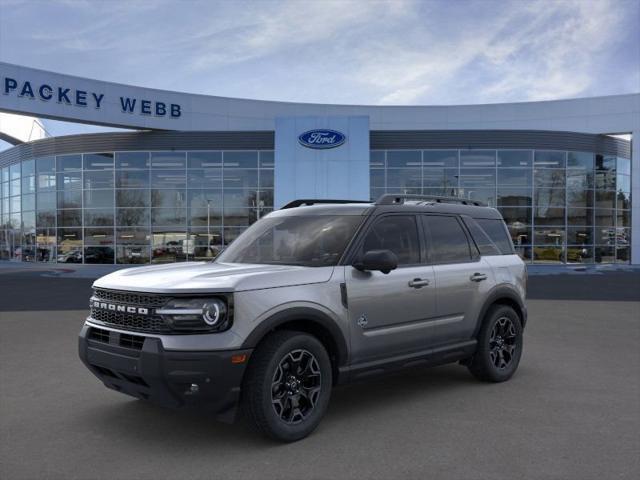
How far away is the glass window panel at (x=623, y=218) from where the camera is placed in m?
31.0

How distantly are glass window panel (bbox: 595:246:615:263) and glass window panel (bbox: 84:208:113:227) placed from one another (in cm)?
2543

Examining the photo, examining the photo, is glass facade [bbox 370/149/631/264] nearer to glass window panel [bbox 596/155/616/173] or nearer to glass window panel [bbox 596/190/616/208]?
glass window panel [bbox 596/155/616/173]

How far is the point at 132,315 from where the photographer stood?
4.31 m

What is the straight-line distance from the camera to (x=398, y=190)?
1117 inches

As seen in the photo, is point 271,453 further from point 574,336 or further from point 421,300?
point 574,336

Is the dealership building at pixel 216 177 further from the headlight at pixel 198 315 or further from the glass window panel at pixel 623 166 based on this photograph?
the headlight at pixel 198 315

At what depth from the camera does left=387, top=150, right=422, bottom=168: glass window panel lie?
28.4 metres

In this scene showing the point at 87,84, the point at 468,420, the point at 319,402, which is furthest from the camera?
the point at 87,84

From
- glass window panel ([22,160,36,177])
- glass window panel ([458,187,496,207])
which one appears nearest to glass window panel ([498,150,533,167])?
glass window panel ([458,187,496,207])

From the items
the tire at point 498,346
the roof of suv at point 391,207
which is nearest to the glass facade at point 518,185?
the roof of suv at point 391,207

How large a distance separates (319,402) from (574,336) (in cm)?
610

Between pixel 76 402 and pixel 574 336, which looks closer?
pixel 76 402

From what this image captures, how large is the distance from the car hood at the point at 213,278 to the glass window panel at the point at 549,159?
26500mm

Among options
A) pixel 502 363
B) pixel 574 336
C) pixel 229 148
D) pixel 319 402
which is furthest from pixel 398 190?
pixel 319 402
